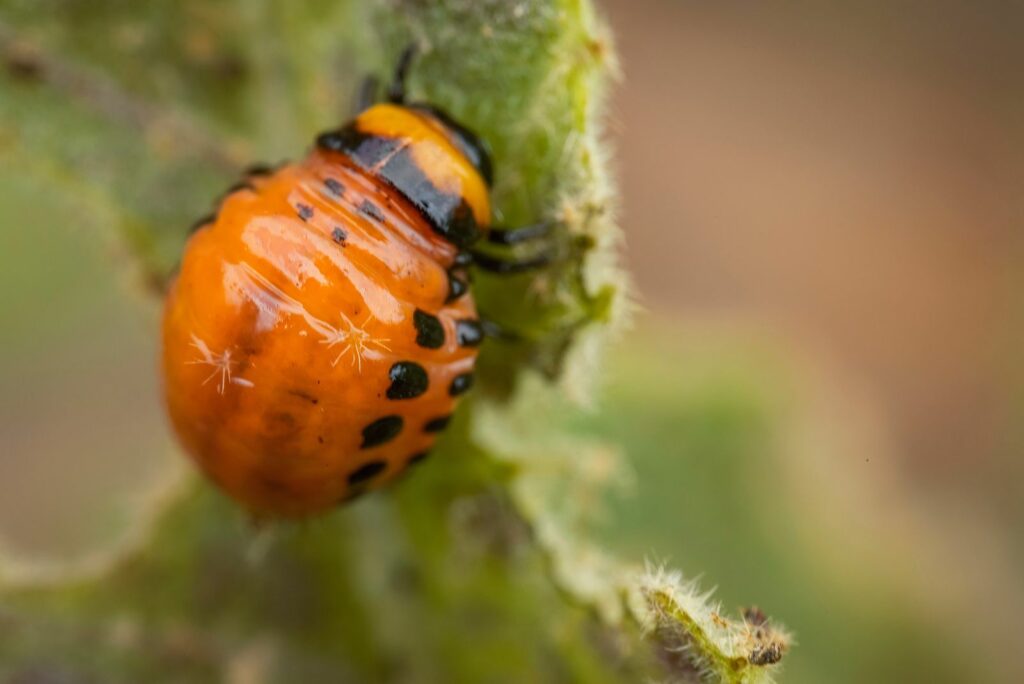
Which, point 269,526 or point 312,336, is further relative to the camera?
point 269,526

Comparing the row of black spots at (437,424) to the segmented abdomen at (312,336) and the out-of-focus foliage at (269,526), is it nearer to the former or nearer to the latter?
the segmented abdomen at (312,336)

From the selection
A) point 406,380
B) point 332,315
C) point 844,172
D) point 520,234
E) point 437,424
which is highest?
point 520,234

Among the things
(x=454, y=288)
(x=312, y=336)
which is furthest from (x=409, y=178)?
(x=312, y=336)

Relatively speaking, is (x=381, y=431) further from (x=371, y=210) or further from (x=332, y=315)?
(x=371, y=210)

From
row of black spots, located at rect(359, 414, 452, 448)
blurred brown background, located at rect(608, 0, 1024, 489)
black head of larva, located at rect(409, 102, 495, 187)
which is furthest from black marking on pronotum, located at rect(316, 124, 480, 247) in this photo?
blurred brown background, located at rect(608, 0, 1024, 489)

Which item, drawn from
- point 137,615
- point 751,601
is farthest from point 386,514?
point 751,601

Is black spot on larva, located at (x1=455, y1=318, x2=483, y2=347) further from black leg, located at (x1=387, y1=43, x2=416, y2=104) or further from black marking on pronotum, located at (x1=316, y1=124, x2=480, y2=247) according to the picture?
black leg, located at (x1=387, y1=43, x2=416, y2=104)

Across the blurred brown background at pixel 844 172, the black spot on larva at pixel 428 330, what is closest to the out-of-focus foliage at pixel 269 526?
the black spot on larva at pixel 428 330
